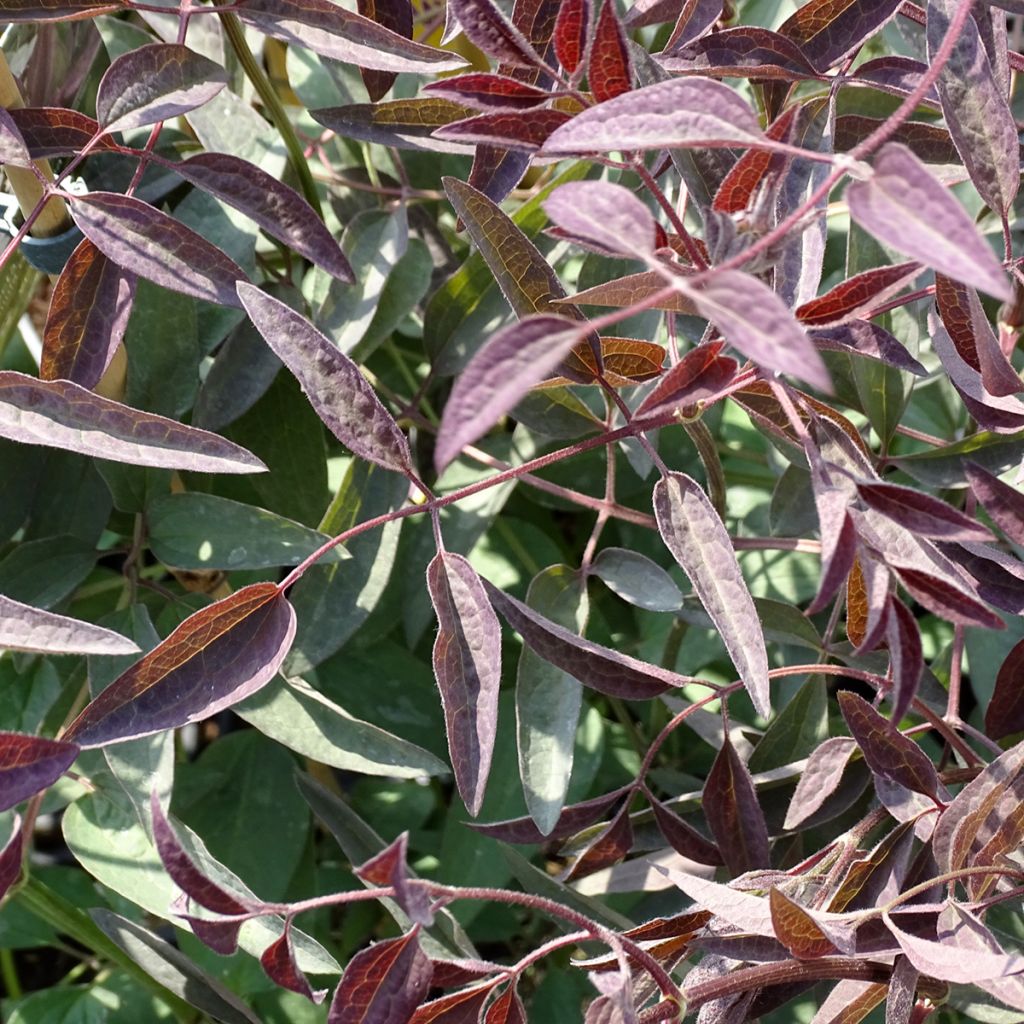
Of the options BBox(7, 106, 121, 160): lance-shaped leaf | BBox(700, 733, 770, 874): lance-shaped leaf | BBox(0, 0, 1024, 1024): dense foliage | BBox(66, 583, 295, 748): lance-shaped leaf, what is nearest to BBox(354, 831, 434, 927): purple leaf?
BBox(0, 0, 1024, 1024): dense foliage

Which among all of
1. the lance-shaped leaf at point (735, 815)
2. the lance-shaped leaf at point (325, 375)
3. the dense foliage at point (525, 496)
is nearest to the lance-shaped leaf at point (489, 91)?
the dense foliage at point (525, 496)

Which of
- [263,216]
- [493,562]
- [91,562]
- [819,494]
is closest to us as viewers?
[819,494]

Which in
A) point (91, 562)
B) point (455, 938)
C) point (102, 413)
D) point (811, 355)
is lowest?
point (455, 938)

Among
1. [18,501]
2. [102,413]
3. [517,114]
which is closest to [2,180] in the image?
[18,501]

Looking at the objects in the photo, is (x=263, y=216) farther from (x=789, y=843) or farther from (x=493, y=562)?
(x=789, y=843)

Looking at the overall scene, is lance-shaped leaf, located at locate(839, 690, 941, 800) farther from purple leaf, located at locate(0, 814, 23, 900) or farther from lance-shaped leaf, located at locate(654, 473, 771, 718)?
purple leaf, located at locate(0, 814, 23, 900)

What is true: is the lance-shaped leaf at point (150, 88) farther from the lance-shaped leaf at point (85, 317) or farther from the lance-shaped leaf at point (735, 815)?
the lance-shaped leaf at point (735, 815)

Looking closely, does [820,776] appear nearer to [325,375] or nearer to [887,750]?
[887,750]
